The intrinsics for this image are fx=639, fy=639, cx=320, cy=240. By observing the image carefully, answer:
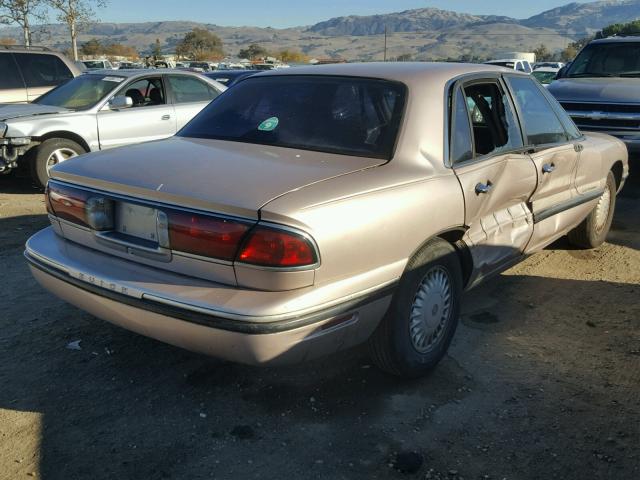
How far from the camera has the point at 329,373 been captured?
3.47 metres

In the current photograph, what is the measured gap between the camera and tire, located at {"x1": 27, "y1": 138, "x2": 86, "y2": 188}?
7.68 m

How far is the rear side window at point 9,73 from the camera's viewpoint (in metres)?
9.57

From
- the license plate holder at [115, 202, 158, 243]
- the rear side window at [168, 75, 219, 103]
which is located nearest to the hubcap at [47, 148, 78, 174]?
the rear side window at [168, 75, 219, 103]

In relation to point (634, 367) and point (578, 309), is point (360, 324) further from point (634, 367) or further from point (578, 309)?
point (578, 309)

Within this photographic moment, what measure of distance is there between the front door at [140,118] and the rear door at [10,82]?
230cm

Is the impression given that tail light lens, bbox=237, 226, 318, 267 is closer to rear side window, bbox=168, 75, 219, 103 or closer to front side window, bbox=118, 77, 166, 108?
front side window, bbox=118, 77, 166, 108

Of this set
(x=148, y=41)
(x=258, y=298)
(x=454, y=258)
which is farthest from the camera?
(x=148, y=41)

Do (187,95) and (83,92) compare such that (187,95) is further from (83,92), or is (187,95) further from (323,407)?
(323,407)

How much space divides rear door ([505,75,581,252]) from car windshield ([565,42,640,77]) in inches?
211

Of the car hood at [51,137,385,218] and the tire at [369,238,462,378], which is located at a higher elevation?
the car hood at [51,137,385,218]

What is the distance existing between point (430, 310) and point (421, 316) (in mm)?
81

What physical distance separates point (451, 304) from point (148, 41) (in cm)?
16336

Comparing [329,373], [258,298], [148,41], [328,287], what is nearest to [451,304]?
[329,373]

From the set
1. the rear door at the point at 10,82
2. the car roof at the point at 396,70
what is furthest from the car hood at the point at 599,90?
the rear door at the point at 10,82
